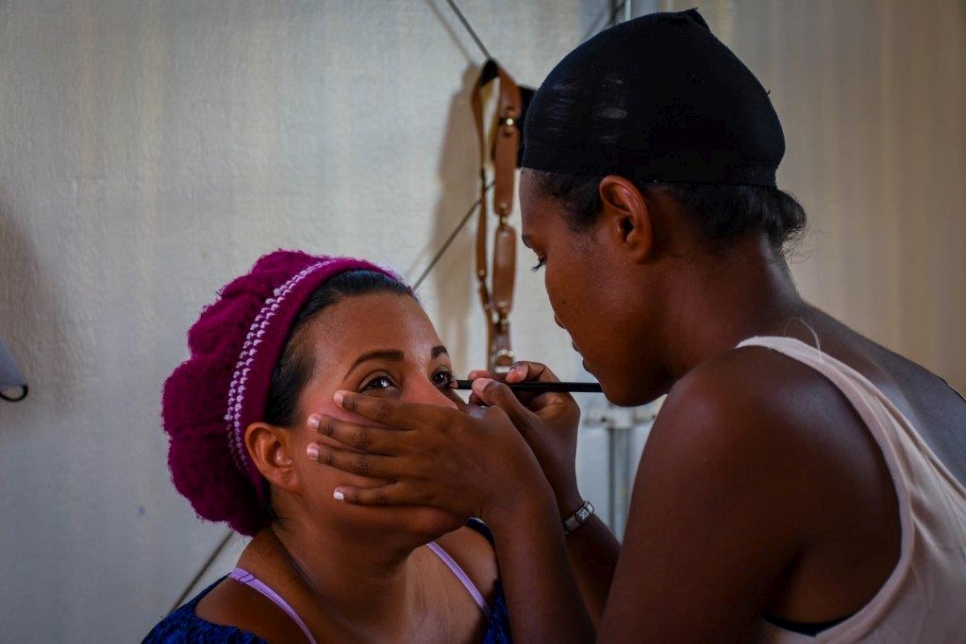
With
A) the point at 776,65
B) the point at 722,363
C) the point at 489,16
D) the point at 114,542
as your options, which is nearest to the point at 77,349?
the point at 114,542

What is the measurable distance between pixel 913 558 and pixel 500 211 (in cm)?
182

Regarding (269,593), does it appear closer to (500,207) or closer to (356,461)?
(356,461)

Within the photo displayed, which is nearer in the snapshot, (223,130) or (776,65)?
(223,130)

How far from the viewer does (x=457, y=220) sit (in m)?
2.54

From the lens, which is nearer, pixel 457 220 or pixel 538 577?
pixel 538 577

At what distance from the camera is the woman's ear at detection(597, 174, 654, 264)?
3.18 ft

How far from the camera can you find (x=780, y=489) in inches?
31.2

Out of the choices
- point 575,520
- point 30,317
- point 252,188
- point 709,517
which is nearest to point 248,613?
point 575,520

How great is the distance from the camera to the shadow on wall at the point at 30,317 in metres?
2.00

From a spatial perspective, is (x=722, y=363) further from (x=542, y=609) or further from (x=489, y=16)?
(x=489, y=16)

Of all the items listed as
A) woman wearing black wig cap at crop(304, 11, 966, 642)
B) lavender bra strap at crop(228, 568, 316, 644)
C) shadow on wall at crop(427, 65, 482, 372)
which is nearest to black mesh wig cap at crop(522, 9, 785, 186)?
woman wearing black wig cap at crop(304, 11, 966, 642)

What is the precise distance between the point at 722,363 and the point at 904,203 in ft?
7.30

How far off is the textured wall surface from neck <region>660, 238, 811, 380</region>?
1.50 m

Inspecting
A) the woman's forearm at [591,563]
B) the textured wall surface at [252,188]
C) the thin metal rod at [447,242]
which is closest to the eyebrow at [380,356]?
the woman's forearm at [591,563]
